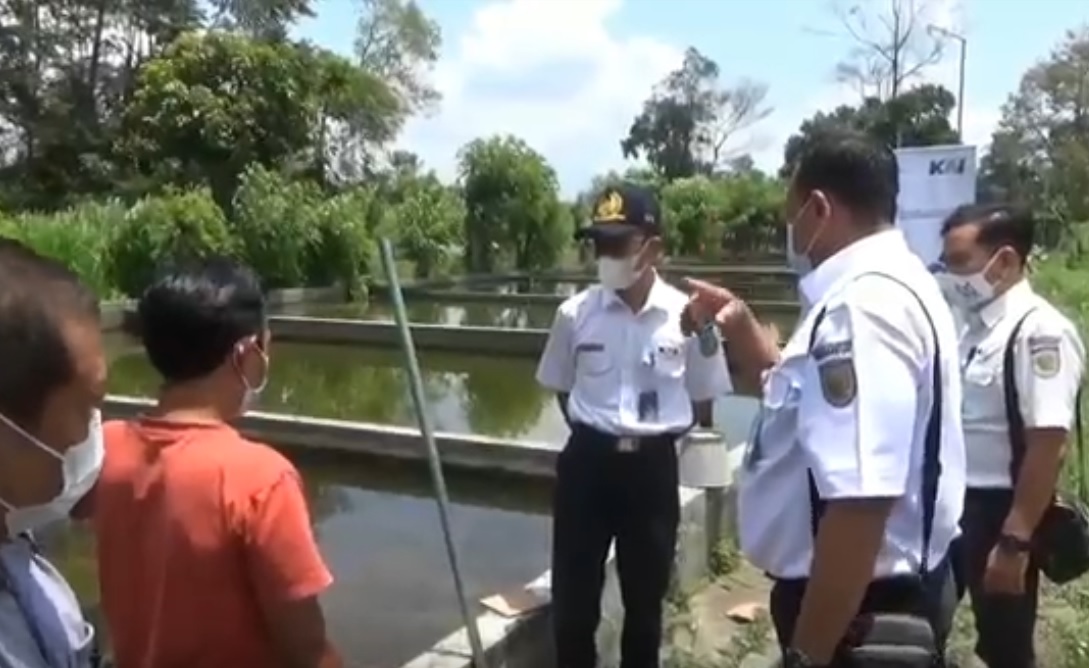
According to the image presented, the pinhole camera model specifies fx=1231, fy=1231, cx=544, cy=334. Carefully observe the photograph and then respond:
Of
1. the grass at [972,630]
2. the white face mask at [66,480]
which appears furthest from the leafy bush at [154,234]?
the white face mask at [66,480]

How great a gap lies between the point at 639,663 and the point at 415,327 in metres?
9.82

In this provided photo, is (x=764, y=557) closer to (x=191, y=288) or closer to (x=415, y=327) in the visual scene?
(x=191, y=288)

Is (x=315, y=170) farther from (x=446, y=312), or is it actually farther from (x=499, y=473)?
(x=499, y=473)

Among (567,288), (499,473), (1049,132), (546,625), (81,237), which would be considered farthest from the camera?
(1049,132)

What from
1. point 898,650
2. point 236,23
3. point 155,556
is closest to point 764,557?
point 898,650

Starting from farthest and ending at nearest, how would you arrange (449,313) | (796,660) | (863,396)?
1. (449,313)
2. (796,660)
3. (863,396)

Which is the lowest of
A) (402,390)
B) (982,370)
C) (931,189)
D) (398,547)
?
(398,547)

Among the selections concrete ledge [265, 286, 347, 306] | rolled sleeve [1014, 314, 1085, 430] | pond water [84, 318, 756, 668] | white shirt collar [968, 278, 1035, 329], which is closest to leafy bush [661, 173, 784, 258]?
concrete ledge [265, 286, 347, 306]

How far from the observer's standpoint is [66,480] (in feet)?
4.23

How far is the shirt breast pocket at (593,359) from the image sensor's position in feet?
11.6

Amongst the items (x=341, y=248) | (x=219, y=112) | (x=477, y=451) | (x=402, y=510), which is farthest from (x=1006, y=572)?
(x=219, y=112)

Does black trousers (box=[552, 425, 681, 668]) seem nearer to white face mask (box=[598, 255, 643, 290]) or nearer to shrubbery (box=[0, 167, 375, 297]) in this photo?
white face mask (box=[598, 255, 643, 290])

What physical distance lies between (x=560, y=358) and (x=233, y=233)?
13.4 metres

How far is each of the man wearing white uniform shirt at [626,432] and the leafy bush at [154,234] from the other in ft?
38.1
